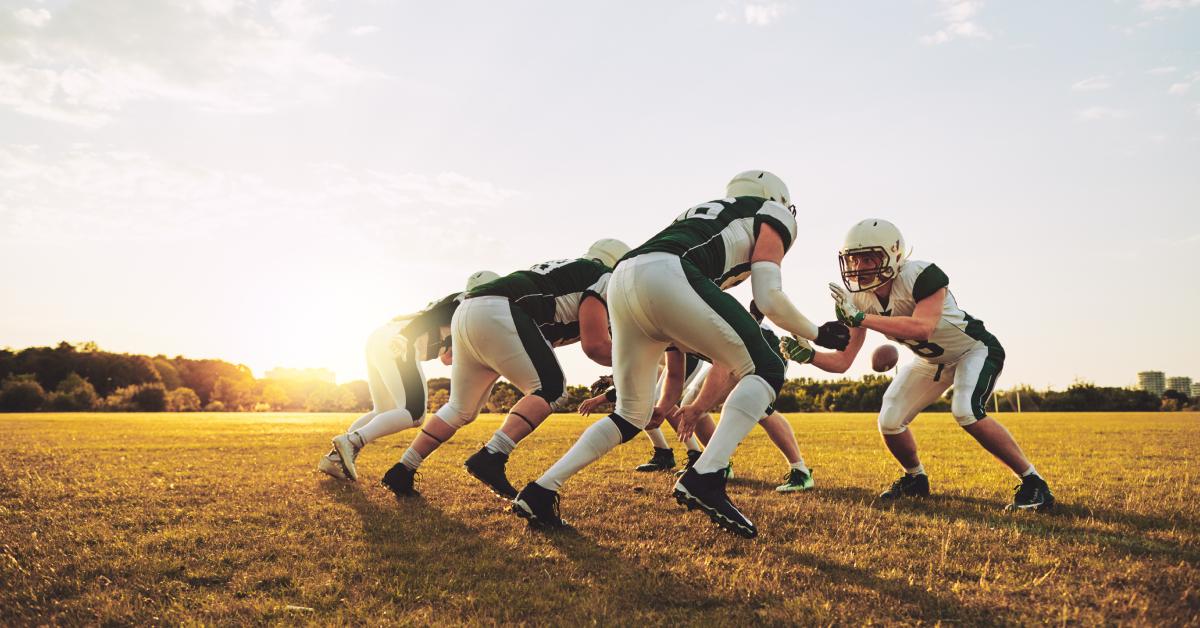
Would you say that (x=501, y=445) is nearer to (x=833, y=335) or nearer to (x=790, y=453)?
(x=833, y=335)

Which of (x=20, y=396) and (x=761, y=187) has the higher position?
(x=761, y=187)

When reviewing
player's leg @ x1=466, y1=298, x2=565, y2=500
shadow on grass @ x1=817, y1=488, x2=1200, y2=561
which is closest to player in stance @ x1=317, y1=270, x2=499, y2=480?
player's leg @ x1=466, y1=298, x2=565, y2=500

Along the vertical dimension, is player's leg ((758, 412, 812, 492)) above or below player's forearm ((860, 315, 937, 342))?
below

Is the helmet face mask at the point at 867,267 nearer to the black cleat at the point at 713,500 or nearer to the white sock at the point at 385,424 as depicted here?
the black cleat at the point at 713,500

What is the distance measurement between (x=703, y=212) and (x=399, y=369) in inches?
151

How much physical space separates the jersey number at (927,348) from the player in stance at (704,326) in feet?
6.02

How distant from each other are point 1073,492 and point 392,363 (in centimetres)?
603

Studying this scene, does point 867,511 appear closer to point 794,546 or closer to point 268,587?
point 794,546

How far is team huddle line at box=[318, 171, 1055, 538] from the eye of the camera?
4.19 m

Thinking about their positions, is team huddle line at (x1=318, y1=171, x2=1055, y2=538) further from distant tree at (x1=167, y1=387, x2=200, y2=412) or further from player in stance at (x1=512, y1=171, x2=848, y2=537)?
distant tree at (x1=167, y1=387, x2=200, y2=412)

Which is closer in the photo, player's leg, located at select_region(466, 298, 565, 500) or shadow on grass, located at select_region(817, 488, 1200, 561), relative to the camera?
shadow on grass, located at select_region(817, 488, 1200, 561)

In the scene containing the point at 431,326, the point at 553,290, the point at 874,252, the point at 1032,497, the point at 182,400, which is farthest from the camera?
the point at 182,400

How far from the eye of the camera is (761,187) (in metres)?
5.00

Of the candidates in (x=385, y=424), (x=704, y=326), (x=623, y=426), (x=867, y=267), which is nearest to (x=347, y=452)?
(x=385, y=424)
